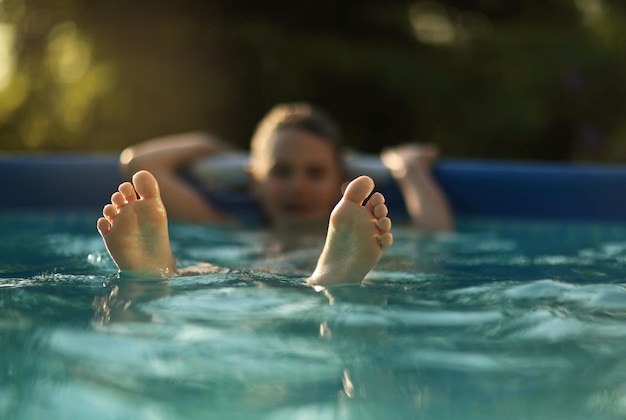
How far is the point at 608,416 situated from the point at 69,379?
76 cm

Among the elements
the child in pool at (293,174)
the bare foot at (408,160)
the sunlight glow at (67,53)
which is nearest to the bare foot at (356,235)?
the child in pool at (293,174)

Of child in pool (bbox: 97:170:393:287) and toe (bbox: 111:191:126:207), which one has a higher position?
toe (bbox: 111:191:126:207)

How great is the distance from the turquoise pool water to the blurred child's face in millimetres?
858

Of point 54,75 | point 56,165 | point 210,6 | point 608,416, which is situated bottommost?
point 608,416

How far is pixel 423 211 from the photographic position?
330cm

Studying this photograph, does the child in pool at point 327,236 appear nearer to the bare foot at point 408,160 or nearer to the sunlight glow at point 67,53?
the bare foot at point 408,160

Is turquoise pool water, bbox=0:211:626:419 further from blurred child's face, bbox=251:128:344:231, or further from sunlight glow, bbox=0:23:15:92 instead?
sunlight glow, bbox=0:23:15:92

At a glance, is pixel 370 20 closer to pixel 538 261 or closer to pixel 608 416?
pixel 538 261

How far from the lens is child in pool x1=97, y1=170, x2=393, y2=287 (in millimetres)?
1808

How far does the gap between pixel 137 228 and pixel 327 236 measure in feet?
1.43

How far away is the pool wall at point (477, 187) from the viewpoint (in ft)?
11.4

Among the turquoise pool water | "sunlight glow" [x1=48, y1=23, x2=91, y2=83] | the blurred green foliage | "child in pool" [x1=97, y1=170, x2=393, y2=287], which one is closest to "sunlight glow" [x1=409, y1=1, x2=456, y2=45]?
the blurred green foliage

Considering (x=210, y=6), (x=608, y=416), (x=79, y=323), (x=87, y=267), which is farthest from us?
(x=210, y=6)

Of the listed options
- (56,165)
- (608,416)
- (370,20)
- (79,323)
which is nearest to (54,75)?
(370,20)
